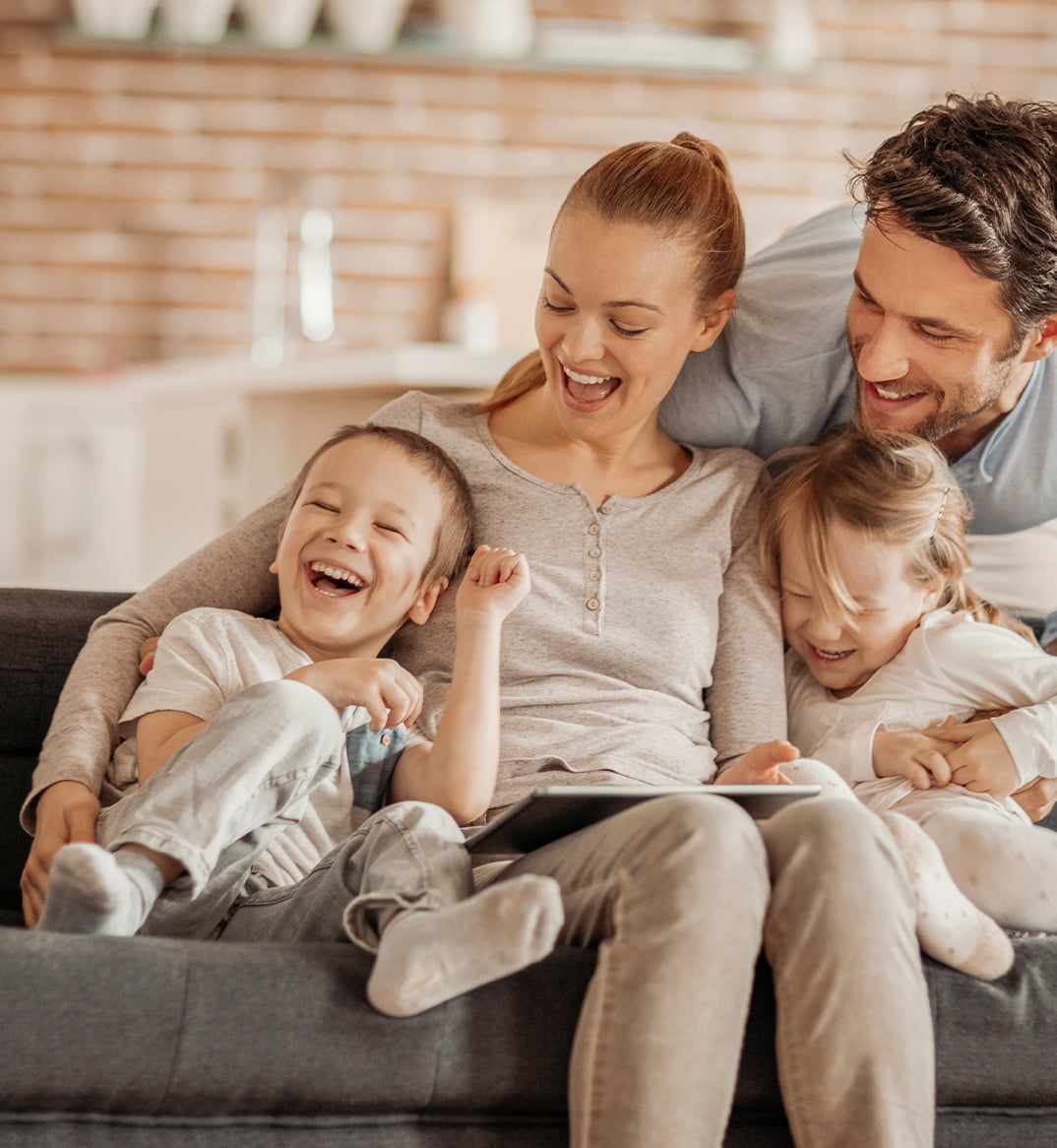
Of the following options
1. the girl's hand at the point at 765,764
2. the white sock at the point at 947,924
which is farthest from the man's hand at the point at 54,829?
the white sock at the point at 947,924

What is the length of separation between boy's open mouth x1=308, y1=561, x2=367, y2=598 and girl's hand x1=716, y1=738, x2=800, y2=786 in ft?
1.48

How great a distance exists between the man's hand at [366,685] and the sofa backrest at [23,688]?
0.40 meters

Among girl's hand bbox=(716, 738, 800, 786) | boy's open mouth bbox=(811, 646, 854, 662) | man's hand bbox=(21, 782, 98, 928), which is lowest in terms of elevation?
man's hand bbox=(21, 782, 98, 928)

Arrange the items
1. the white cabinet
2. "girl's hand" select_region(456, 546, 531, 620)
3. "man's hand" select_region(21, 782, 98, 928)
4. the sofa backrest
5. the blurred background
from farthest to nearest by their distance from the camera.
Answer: the blurred background → the white cabinet → the sofa backrest → "girl's hand" select_region(456, 546, 531, 620) → "man's hand" select_region(21, 782, 98, 928)

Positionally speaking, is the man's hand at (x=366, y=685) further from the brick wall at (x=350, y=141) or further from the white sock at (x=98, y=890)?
the brick wall at (x=350, y=141)

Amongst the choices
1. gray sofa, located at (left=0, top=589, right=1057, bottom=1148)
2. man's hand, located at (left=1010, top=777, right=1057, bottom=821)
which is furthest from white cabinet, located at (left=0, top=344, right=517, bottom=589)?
gray sofa, located at (left=0, top=589, right=1057, bottom=1148)

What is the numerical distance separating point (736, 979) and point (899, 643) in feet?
2.30

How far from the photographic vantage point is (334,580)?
154 cm

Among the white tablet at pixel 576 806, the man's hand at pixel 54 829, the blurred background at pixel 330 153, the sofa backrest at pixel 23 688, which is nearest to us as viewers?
the white tablet at pixel 576 806

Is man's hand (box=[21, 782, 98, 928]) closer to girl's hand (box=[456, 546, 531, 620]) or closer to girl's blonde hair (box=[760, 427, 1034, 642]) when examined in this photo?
girl's hand (box=[456, 546, 531, 620])

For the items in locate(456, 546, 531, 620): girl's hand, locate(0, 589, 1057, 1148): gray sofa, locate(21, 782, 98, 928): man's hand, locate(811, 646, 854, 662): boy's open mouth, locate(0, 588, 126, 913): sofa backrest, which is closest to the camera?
locate(0, 589, 1057, 1148): gray sofa

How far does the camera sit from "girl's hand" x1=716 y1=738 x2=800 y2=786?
1.40 metres

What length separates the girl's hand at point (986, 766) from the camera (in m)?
1.56

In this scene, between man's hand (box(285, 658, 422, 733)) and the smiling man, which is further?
the smiling man
